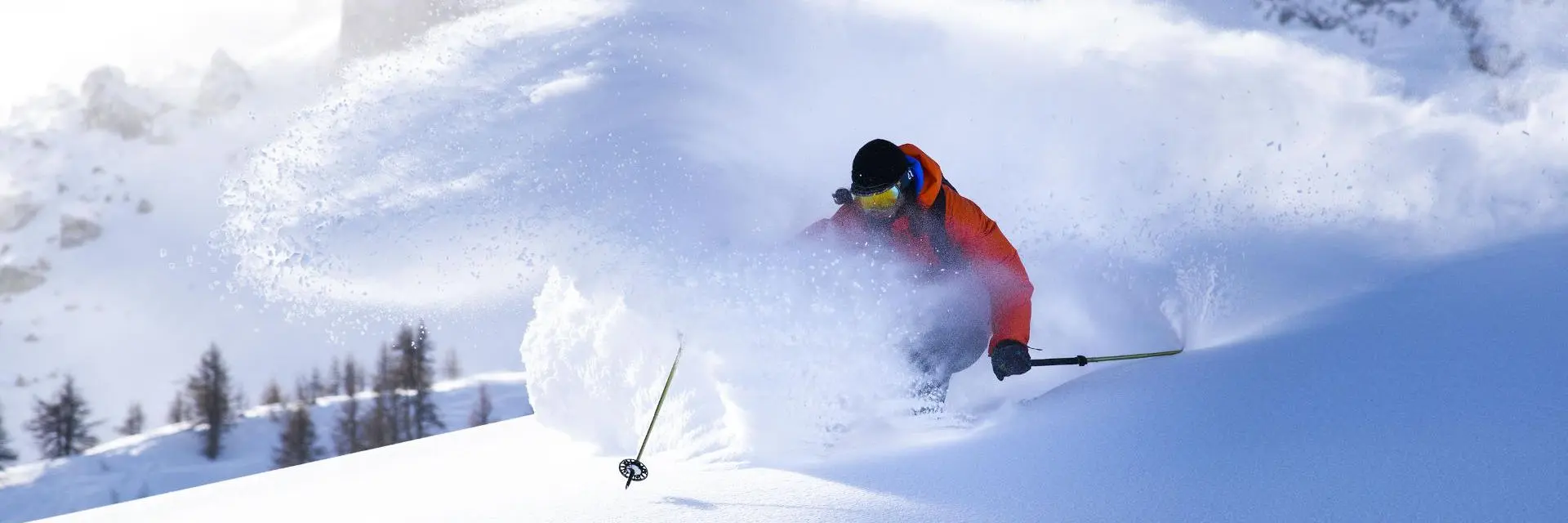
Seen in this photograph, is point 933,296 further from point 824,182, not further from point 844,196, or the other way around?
point 824,182

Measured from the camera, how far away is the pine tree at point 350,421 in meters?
52.7

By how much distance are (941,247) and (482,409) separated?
70.0 metres

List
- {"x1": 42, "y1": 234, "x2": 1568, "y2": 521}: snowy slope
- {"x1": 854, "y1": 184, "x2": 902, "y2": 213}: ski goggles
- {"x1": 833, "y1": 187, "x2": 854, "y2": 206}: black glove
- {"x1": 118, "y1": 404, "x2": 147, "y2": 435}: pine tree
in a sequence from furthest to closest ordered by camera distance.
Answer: {"x1": 118, "y1": 404, "x2": 147, "y2": 435}: pine tree, {"x1": 833, "y1": 187, "x2": 854, "y2": 206}: black glove, {"x1": 854, "y1": 184, "x2": 902, "y2": 213}: ski goggles, {"x1": 42, "y1": 234, "x2": 1568, "y2": 521}: snowy slope

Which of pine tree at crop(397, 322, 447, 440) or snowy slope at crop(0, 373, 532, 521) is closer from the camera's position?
pine tree at crop(397, 322, 447, 440)

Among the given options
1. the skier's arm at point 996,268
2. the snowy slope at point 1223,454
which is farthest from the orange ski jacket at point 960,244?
the snowy slope at point 1223,454

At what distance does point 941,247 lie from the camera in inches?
151

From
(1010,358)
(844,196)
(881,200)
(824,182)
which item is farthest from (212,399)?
(1010,358)

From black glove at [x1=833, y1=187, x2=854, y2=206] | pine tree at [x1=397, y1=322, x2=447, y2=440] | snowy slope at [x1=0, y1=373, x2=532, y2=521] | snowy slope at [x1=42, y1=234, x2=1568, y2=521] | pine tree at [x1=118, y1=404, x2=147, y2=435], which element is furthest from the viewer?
pine tree at [x1=118, y1=404, x2=147, y2=435]

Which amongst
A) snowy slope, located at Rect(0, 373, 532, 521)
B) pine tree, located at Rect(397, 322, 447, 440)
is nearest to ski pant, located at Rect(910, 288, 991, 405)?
pine tree, located at Rect(397, 322, 447, 440)

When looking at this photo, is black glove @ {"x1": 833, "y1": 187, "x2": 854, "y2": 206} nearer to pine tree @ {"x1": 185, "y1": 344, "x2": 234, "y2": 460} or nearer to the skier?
the skier

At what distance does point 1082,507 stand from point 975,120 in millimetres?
5102

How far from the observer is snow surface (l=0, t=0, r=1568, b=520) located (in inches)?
112

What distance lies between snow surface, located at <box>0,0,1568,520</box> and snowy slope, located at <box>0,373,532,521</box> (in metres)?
48.4

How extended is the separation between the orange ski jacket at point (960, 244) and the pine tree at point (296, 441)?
53.0 m
